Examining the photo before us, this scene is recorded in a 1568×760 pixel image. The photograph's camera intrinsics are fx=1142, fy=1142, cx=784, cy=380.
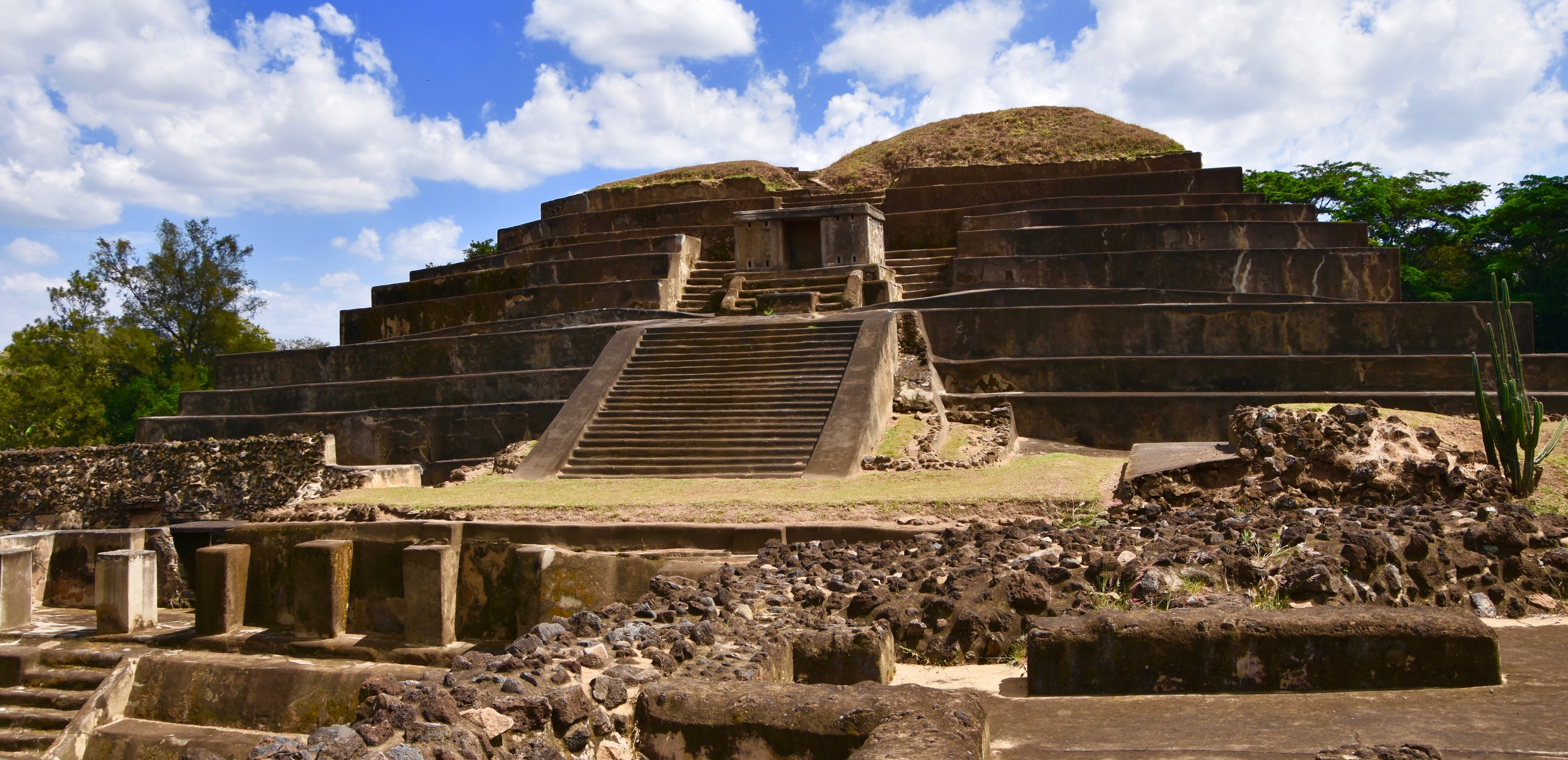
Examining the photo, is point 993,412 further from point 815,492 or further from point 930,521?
point 930,521

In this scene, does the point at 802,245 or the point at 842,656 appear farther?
the point at 802,245

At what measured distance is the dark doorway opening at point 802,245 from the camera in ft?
60.2

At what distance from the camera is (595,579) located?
6.88 m

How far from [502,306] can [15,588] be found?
9358 millimetres

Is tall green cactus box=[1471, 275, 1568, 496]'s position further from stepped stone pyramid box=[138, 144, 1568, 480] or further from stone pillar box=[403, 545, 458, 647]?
stone pillar box=[403, 545, 458, 647]

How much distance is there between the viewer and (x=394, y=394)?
49.8 feet

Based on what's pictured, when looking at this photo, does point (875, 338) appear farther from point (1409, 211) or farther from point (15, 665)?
point (1409, 211)

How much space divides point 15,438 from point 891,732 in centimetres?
3011

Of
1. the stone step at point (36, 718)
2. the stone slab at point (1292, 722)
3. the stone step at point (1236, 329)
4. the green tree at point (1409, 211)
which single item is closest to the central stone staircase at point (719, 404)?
the stone step at point (1236, 329)

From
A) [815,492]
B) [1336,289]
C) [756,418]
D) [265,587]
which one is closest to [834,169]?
[1336,289]

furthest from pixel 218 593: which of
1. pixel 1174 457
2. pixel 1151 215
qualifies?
pixel 1151 215

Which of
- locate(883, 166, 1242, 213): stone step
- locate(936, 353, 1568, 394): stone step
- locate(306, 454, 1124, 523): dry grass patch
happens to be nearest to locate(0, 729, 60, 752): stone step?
locate(306, 454, 1124, 523): dry grass patch

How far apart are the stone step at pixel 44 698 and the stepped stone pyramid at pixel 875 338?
15.2ft

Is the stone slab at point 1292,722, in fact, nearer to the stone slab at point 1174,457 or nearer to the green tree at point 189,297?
the stone slab at point 1174,457
